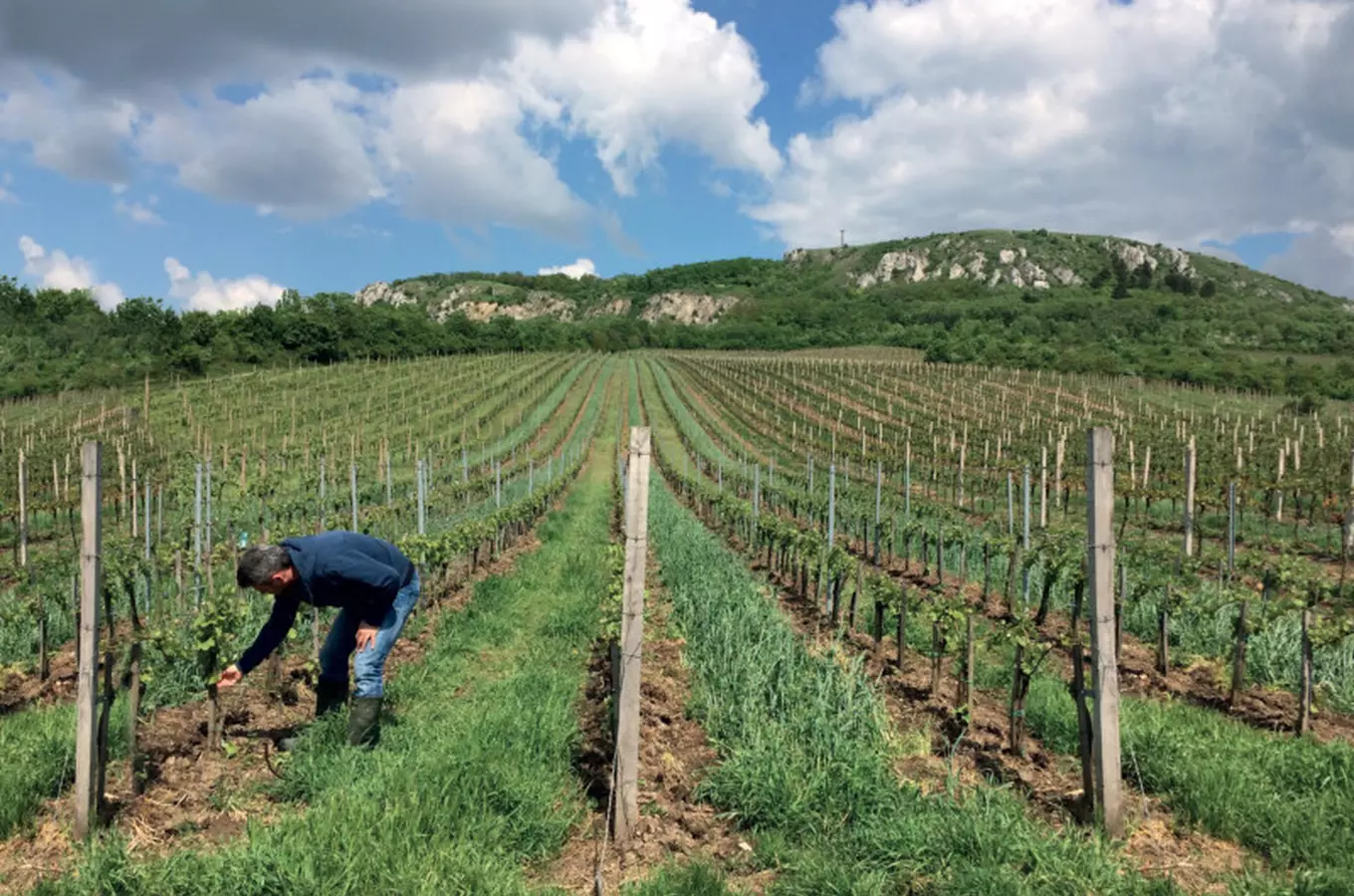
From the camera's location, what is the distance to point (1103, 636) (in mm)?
4168

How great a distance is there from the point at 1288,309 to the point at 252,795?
423ft

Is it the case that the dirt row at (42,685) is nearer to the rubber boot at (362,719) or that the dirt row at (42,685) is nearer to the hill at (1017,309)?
the rubber boot at (362,719)

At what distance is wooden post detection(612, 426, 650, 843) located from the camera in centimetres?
416

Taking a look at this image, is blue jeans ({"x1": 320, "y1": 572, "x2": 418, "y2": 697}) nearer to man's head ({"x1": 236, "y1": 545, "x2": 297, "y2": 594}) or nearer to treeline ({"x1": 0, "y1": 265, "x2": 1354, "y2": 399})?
man's head ({"x1": 236, "y1": 545, "x2": 297, "y2": 594})

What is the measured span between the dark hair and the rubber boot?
0.98 metres

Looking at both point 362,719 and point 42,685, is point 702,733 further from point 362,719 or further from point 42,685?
point 42,685

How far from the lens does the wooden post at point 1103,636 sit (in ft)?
13.3

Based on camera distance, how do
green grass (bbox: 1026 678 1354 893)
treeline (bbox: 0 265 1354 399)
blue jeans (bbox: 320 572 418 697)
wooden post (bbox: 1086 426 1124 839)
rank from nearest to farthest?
green grass (bbox: 1026 678 1354 893) < wooden post (bbox: 1086 426 1124 839) < blue jeans (bbox: 320 572 418 697) < treeline (bbox: 0 265 1354 399)

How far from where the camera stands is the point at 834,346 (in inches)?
3553

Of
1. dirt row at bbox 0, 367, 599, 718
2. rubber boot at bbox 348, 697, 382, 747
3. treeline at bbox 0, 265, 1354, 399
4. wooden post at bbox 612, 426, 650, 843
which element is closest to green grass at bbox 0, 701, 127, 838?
dirt row at bbox 0, 367, 599, 718

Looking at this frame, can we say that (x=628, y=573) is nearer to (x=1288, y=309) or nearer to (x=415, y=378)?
(x=415, y=378)

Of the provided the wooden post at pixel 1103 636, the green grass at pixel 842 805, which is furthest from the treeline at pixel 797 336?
the wooden post at pixel 1103 636

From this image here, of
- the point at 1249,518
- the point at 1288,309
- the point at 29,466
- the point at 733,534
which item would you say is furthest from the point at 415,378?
the point at 1288,309

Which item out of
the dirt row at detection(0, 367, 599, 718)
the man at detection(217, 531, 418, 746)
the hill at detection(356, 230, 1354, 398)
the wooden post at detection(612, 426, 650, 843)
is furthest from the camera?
the hill at detection(356, 230, 1354, 398)
